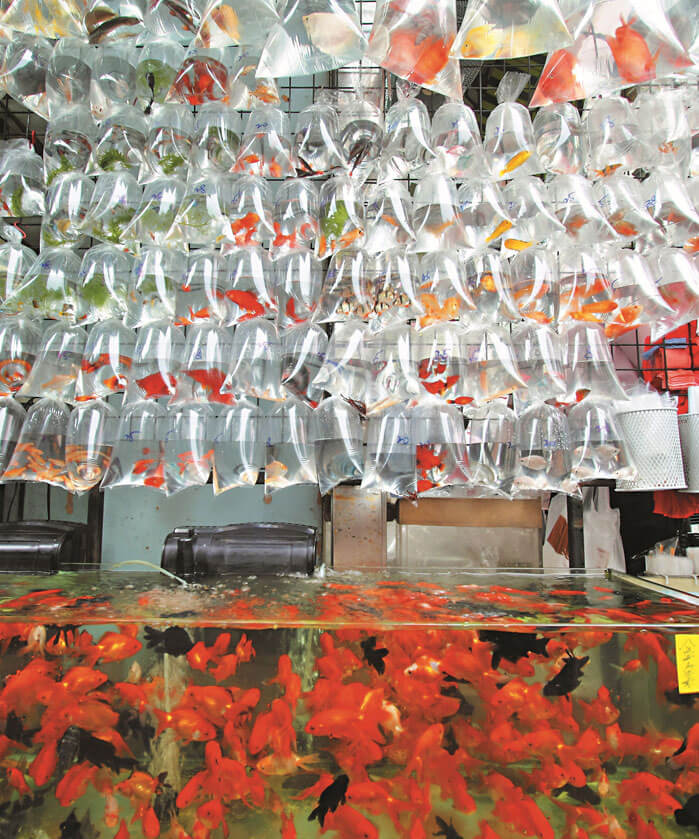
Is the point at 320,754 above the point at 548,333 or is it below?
below

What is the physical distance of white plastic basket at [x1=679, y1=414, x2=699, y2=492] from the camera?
6.14 feet

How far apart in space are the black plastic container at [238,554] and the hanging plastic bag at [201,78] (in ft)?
3.57

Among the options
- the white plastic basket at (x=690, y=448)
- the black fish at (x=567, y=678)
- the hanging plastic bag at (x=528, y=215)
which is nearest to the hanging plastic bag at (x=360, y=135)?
the hanging plastic bag at (x=528, y=215)

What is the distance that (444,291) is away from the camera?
1.42 metres

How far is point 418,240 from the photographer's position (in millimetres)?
1422

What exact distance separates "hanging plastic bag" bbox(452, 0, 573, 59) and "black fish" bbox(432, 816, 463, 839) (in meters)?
1.34

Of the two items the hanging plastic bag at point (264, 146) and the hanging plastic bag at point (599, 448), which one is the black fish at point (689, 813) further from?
the hanging plastic bag at point (264, 146)

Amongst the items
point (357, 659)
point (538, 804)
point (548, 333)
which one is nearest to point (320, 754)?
point (357, 659)

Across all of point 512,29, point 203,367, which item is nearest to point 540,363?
point 512,29

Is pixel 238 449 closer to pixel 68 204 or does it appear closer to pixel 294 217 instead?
pixel 294 217

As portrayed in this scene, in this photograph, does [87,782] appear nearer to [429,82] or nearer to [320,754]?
[320,754]

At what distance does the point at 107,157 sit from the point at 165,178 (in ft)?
0.50

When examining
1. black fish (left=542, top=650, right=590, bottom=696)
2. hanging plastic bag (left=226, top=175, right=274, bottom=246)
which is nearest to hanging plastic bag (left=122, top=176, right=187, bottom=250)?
hanging plastic bag (left=226, top=175, right=274, bottom=246)

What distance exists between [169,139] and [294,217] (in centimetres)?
36
